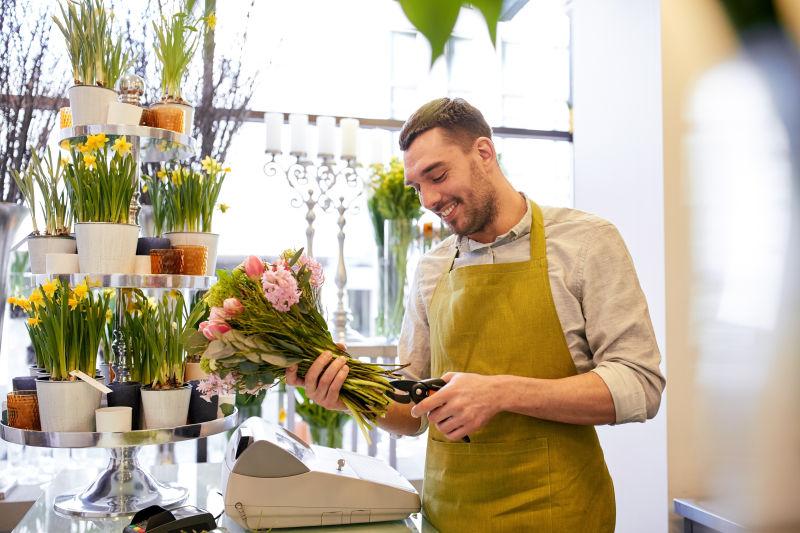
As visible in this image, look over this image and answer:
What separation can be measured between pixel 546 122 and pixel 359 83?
116 centimetres

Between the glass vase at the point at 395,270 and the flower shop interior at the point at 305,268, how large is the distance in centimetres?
1

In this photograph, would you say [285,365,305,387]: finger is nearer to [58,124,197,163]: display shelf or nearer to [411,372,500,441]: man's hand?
[411,372,500,441]: man's hand

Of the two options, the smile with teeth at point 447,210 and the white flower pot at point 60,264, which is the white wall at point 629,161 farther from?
the white flower pot at point 60,264

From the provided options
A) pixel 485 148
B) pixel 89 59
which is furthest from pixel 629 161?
pixel 89 59

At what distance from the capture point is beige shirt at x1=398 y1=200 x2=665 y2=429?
138cm

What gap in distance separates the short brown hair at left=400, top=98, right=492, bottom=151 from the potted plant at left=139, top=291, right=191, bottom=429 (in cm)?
74

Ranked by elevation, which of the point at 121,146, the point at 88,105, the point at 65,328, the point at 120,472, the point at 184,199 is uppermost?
the point at 88,105

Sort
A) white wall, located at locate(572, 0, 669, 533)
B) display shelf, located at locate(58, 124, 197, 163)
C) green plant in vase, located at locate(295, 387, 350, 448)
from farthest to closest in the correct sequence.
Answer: green plant in vase, located at locate(295, 387, 350, 448), white wall, located at locate(572, 0, 669, 533), display shelf, located at locate(58, 124, 197, 163)

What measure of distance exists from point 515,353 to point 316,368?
0.43 metres

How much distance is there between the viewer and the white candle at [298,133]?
3061mm

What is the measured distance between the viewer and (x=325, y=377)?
1412 millimetres

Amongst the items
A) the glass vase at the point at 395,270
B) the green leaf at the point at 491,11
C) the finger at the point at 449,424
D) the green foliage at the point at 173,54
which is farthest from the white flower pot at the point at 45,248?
the green leaf at the point at 491,11

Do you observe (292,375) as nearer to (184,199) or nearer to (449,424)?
(449,424)

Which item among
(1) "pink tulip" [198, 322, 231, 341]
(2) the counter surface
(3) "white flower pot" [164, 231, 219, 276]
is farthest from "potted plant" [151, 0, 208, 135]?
(2) the counter surface
